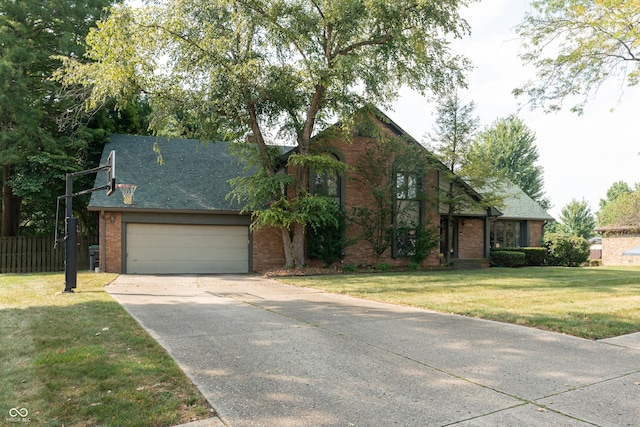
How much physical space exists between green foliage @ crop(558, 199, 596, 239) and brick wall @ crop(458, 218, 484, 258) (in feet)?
126

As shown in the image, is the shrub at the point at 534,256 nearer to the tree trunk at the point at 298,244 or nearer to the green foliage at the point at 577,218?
the tree trunk at the point at 298,244

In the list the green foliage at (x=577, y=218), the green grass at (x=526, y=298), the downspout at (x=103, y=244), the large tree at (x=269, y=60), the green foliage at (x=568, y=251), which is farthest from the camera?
the green foliage at (x=577, y=218)

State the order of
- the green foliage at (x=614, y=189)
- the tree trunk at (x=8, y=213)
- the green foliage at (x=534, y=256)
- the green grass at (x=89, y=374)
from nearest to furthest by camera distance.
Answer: the green grass at (x=89, y=374) < the tree trunk at (x=8, y=213) < the green foliage at (x=534, y=256) < the green foliage at (x=614, y=189)

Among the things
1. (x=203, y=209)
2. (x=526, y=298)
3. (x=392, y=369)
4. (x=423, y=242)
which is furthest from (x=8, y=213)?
(x=392, y=369)

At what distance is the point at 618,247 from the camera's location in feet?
91.3

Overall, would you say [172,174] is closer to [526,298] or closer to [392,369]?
[526,298]

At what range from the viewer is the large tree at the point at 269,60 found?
1436 centimetres

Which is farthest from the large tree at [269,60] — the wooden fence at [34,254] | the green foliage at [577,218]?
the green foliage at [577,218]

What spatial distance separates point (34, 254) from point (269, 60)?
13.2 metres

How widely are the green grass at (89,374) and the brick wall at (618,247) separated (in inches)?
1155

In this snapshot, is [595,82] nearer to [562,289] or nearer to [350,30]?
[562,289]

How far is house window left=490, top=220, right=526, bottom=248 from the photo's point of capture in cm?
2453

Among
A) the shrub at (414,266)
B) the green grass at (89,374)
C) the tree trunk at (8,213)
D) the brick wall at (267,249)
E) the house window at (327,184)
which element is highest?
the house window at (327,184)

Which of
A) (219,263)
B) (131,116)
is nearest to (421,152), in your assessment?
(219,263)
